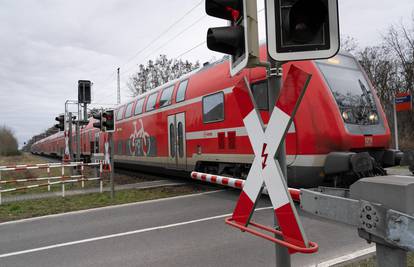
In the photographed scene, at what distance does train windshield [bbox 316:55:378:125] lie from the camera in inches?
312

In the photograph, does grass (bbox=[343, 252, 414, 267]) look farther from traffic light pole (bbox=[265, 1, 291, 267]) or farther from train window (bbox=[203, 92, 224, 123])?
train window (bbox=[203, 92, 224, 123])

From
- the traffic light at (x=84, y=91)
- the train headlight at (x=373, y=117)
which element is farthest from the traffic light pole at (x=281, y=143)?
the traffic light at (x=84, y=91)

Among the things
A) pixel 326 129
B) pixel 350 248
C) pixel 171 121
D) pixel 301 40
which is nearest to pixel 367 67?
pixel 171 121

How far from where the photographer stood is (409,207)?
1.79 m

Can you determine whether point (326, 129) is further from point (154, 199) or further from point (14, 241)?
point (14, 241)

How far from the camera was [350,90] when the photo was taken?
27.2 ft

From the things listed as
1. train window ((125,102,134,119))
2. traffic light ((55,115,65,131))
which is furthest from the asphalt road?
traffic light ((55,115,65,131))

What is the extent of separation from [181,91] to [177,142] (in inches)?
70.1

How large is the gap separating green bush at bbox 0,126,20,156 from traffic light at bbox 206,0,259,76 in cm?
7721

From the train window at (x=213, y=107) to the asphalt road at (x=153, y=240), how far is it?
8.78 ft

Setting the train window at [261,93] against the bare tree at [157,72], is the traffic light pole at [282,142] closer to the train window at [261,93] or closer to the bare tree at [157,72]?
the train window at [261,93]

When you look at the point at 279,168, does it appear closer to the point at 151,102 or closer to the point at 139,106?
the point at 151,102

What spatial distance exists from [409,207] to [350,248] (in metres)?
3.89

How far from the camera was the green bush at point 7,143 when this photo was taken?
230 ft
